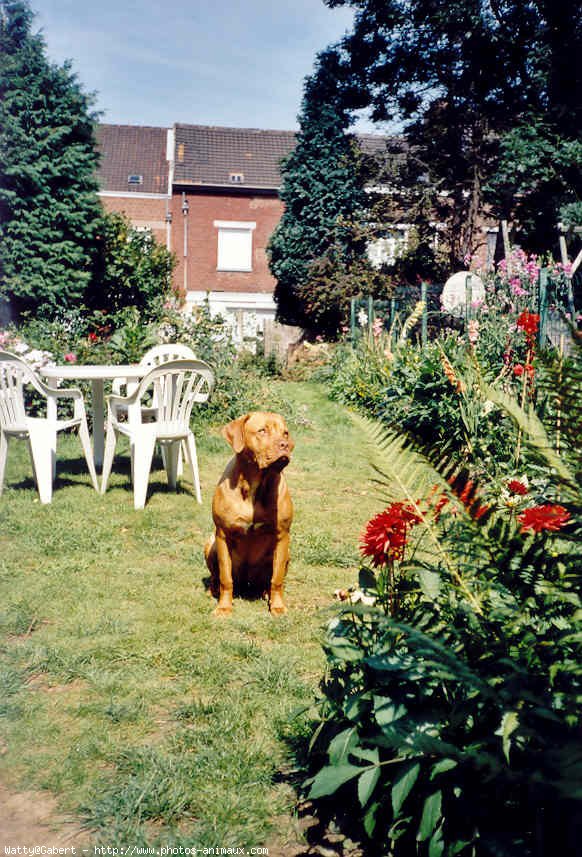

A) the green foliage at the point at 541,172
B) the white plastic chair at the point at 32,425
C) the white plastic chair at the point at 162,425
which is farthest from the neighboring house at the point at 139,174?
the white plastic chair at the point at 162,425

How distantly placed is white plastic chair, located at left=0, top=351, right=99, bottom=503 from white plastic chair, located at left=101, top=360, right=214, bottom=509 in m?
0.48

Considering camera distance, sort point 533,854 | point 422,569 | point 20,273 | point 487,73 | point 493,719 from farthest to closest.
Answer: point 487,73 → point 20,273 → point 422,569 → point 493,719 → point 533,854

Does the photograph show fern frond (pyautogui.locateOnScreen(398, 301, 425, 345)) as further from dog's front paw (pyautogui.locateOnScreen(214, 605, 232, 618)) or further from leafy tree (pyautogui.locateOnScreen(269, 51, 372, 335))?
leafy tree (pyautogui.locateOnScreen(269, 51, 372, 335))

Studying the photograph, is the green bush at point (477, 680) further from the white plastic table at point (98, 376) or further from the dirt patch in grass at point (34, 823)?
the white plastic table at point (98, 376)

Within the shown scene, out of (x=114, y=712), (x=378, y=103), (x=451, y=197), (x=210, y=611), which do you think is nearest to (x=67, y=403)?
(x=210, y=611)

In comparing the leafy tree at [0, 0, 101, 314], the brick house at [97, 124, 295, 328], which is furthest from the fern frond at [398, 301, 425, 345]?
the brick house at [97, 124, 295, 328]

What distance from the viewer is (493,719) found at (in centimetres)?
170

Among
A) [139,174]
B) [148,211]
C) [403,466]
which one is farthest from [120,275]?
[139,174]

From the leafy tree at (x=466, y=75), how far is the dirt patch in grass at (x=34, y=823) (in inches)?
559

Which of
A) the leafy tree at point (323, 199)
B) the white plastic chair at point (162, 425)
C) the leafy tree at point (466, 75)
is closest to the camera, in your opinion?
the white plastic chair at point (162, 425)

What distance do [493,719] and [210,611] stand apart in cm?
233

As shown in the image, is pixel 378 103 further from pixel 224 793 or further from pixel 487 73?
pixel 224 793

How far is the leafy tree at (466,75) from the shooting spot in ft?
47.9

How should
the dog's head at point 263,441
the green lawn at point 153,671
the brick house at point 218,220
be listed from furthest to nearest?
the brick house at point 218,220
the dog's head at point 263,441
the green lawn at point 153,671
